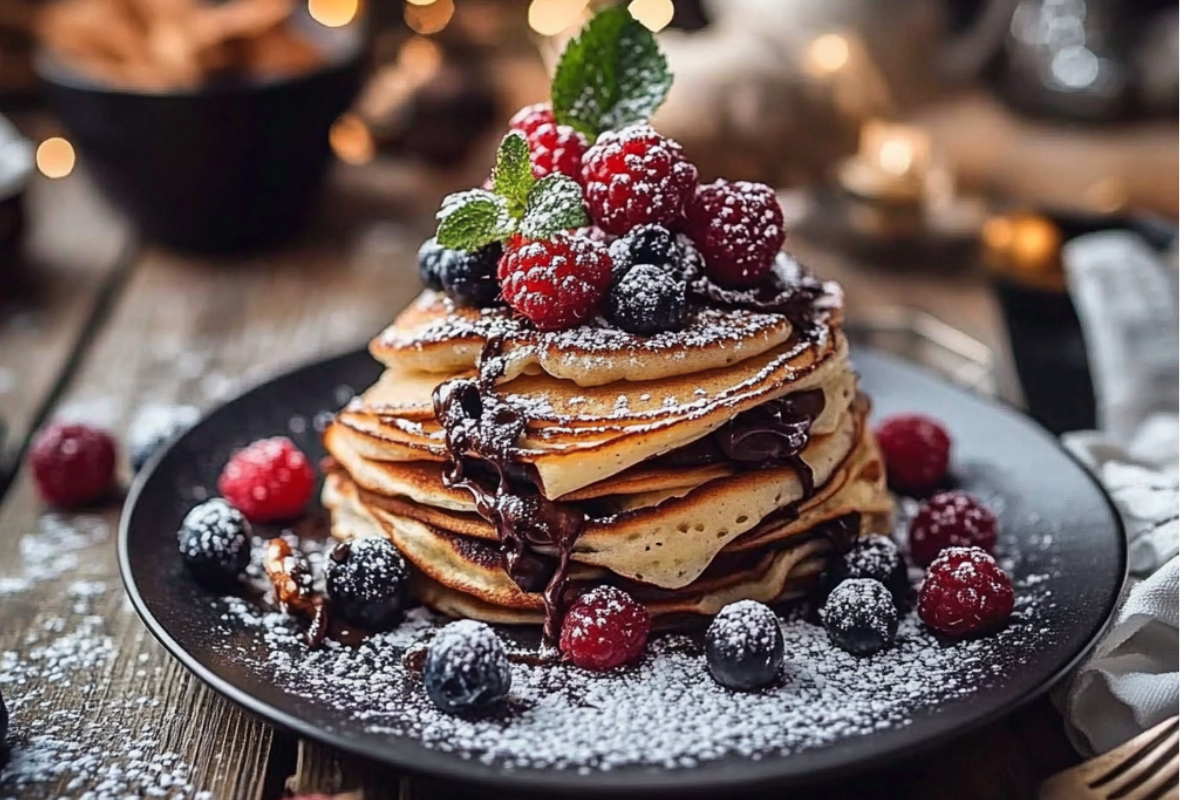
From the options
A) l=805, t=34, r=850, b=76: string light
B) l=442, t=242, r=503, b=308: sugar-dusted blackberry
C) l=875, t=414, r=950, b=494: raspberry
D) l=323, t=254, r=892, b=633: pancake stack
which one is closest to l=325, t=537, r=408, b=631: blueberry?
l=323, t=254, r=892, b=633: pancake stack

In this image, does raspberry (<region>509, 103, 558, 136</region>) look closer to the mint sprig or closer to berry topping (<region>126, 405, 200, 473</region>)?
the mint sprig

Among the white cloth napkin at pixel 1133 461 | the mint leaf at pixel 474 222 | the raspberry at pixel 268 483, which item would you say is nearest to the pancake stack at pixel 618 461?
the mint leaf at pixel 474 222

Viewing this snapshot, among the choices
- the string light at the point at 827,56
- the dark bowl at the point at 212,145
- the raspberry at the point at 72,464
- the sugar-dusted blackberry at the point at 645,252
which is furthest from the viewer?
the string light at the point at 827,56

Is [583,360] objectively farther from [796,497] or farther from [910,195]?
[910,195]

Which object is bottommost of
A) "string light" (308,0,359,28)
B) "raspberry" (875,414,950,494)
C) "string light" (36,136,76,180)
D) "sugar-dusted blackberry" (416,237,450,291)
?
"string light" (36,136,76,180)

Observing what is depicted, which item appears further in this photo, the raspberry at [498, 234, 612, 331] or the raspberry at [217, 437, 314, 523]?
the raspberry at [217, 437, 314, 523]

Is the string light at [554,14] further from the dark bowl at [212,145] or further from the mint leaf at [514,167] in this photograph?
the mint leaf at [514,167]
